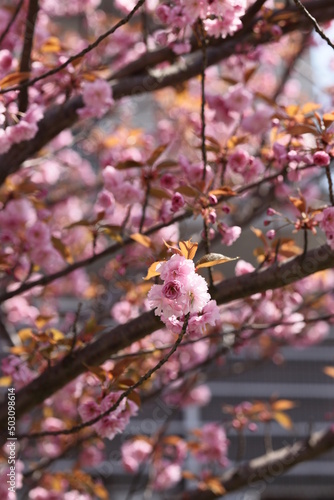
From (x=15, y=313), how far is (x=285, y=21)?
7.03 ft

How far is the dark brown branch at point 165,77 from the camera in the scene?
7.42ft

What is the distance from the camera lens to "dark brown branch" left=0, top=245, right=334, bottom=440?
5.32 ft

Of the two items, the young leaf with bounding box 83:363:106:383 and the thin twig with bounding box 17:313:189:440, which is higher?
the young leaf with bounding box 83:363:106:383

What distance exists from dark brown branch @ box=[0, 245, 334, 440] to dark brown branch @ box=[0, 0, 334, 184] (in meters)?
0.69

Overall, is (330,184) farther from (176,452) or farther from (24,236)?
(176,452)

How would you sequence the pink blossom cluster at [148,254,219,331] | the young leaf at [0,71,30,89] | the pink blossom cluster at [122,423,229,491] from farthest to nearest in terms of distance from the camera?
the pink blossom cluster at [122,423,229,491] < the young leaf at [0,71,30,89] < the pink blossom cluster at [148,254,219,331]

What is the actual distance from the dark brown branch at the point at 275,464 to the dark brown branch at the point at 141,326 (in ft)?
3.59

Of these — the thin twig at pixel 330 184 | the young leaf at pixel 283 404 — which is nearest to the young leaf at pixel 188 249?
the thin twig at pixel 330 184

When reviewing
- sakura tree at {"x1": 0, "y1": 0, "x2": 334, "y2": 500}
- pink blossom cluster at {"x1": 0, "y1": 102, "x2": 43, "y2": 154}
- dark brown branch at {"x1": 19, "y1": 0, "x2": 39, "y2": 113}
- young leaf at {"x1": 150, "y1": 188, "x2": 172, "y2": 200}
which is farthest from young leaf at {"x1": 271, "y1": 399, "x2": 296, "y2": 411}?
dark brown branch at {"x1": 19, "y1": 0, "x2": 39, "y2": 113}

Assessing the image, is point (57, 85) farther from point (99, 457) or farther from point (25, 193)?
point (99, 457)

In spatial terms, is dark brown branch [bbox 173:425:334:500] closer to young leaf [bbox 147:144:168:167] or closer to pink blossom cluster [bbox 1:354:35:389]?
pink blossom cluster [bbox 1:354:35:389]

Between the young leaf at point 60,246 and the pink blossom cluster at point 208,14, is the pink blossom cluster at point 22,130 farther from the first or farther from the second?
the pink blossom cluster at point 208,14

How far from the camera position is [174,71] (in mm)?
2492

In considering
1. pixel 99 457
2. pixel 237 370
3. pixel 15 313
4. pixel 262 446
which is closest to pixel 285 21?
pixel 237 370
